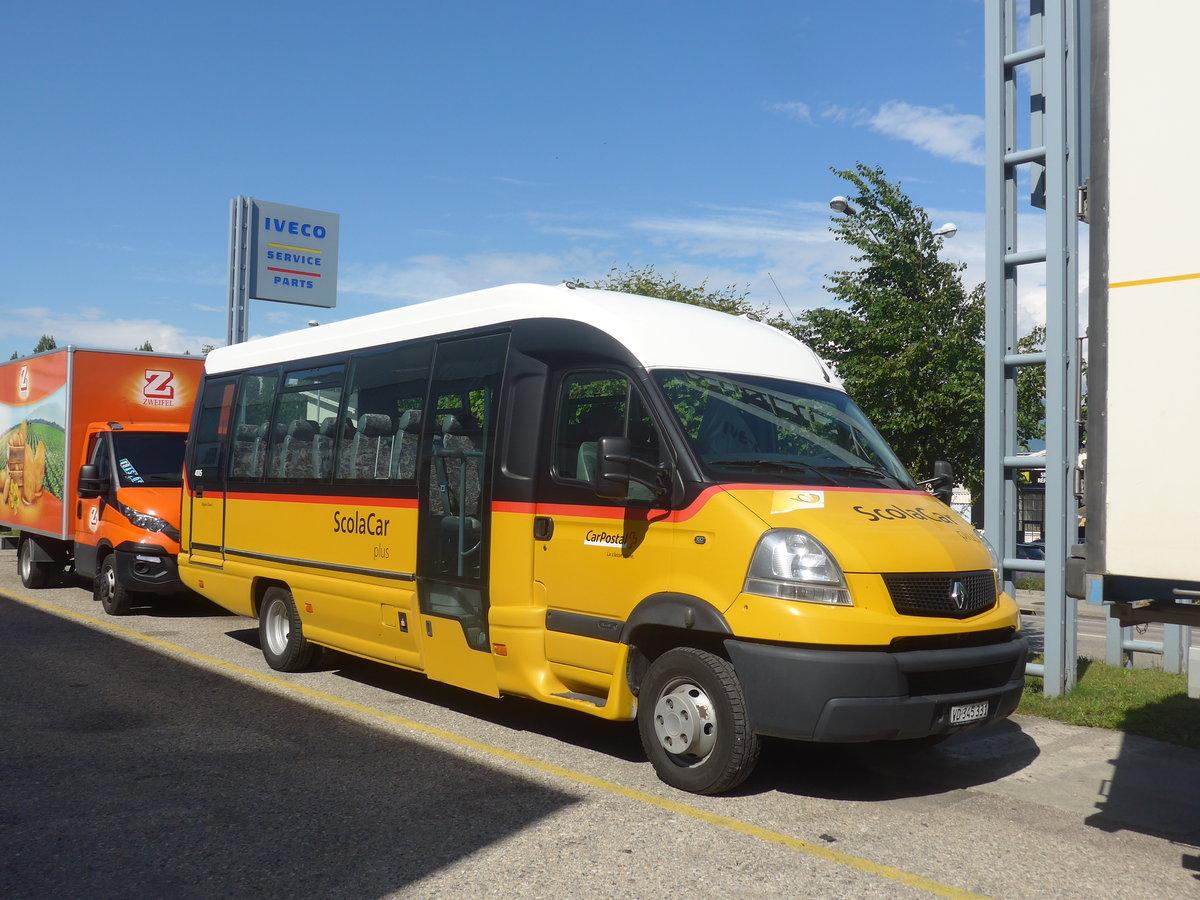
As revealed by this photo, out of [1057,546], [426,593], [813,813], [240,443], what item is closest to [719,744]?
[813,813]

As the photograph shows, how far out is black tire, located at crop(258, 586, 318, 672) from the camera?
945 cm

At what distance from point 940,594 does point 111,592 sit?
1055 cm

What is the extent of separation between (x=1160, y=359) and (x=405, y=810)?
404 cm

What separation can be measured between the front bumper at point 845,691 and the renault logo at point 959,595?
267 mm

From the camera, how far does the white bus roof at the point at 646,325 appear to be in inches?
263

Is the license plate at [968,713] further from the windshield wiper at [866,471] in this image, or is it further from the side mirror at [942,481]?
the side mirror at [942,481]

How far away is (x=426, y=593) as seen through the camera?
307 inches

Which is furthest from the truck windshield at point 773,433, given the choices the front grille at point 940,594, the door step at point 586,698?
the door step at point 586,698

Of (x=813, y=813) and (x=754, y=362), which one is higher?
(x=754, y=362)

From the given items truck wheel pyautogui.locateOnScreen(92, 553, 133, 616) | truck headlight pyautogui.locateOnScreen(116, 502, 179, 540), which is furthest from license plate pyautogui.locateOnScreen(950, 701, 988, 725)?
truck wheel pyautogui.locateOnScreen(92, 553, 133, 616)

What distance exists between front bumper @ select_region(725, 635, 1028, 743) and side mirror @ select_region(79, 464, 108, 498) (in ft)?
32.8

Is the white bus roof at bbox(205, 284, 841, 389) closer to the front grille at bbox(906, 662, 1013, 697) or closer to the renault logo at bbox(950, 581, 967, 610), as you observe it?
the renault logo at bbox(950, 581, 967, 610)

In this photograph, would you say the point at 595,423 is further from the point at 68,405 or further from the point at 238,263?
the point at 238,263

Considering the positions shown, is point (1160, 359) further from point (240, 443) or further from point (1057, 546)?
point (240, 443)
